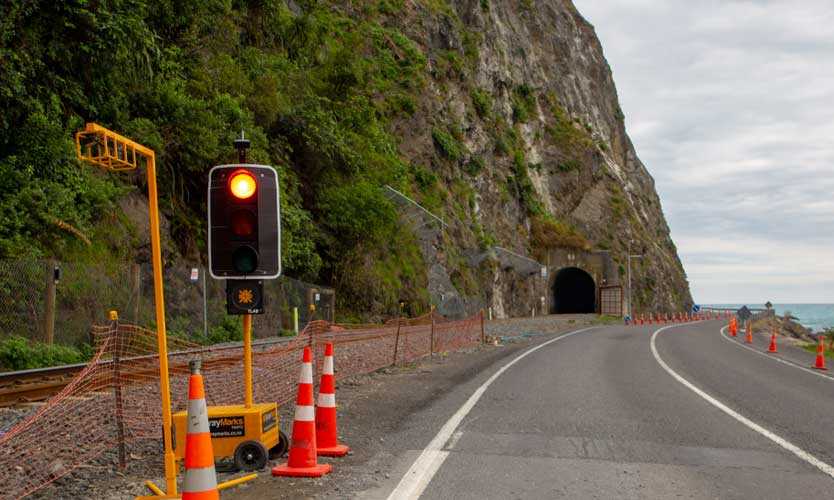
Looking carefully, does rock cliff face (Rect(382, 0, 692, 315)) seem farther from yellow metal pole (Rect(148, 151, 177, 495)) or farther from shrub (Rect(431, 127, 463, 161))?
yellow metal pole (Rect(148, 151, 177, 495))

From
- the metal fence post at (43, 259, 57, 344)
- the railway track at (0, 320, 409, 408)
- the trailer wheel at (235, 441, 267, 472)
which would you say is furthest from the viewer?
the metal fence post at (43, 259, 57, 344)

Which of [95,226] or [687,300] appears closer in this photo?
[95,226]

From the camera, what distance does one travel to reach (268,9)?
115ft

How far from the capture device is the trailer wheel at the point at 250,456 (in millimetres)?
6797

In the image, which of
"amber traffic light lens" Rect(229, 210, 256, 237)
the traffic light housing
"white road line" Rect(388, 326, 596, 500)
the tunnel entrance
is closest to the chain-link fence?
"white road line" Rect(388, 326, 596, 500)

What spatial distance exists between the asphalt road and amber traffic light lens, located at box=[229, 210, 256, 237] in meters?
2.53

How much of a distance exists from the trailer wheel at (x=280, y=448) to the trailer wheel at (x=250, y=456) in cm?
63

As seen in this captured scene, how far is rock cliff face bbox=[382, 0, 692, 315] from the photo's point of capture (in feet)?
174

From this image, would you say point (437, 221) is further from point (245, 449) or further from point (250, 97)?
point (245, 449)

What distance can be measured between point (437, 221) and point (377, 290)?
10.9m

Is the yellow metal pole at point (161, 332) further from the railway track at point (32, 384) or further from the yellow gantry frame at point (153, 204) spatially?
the railway track at point (32, 384)

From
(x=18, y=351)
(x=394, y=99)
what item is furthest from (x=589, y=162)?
(x=18, y=351)

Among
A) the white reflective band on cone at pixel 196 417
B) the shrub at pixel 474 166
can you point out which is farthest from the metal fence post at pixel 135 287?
the shrub at pixel 474 166

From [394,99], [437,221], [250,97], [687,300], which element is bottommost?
[687,300]
